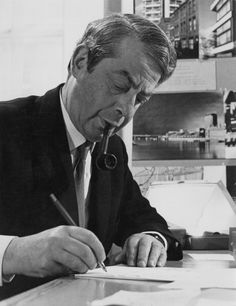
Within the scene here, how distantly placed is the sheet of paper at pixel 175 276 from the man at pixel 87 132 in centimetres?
11

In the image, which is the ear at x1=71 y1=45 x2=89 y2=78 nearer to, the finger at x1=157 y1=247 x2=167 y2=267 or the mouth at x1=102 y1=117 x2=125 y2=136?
the mouth at x1=102 y1=117 x2=125 y2=136

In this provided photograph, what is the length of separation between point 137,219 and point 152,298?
0.76 meters

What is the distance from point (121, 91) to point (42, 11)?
2.83 ft

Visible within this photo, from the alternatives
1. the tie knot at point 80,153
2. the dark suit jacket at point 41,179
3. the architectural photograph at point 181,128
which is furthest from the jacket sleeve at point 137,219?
the architectural photograph at point 181,128

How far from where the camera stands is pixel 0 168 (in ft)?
4.17

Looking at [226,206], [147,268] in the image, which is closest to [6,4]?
[226,206]

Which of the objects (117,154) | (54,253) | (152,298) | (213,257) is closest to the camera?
(152,298)

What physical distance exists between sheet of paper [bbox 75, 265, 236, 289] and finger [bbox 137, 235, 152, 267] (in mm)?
55

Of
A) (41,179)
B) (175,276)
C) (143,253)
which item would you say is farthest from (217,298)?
(41,179)

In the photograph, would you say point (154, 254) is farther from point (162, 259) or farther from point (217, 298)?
point (217, 298)

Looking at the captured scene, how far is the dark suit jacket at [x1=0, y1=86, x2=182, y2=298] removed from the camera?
1.25 m

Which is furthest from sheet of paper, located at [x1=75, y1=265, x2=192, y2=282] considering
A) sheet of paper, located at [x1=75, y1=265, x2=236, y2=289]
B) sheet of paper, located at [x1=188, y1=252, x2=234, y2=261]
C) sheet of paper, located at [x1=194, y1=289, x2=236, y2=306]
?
sheet of paper, located at [x1=188, y1=252, x2=234, y2=261]

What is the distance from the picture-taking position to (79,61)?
1365mm

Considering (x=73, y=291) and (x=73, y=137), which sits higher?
(x=73, y=137)
